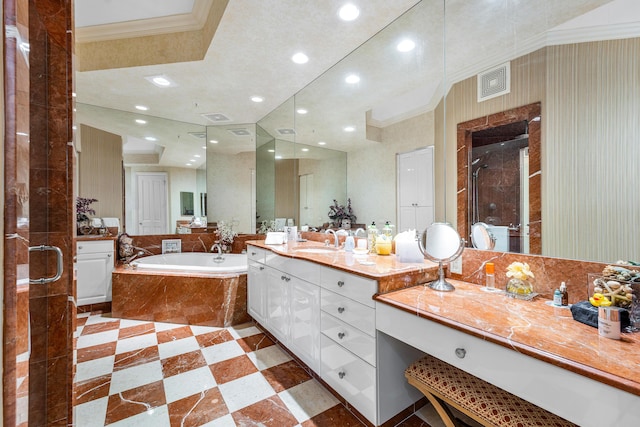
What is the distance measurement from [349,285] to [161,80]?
2.68m

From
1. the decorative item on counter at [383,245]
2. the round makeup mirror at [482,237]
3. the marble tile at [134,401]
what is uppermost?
the round makeup mirror at [482,237]

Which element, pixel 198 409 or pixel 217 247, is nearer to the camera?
pixel 198 409

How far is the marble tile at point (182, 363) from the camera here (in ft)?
6.40

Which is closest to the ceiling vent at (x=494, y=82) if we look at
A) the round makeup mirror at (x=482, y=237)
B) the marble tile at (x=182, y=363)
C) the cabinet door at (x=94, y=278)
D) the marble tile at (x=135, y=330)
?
the round makeup mirror at (x=482, y=237)

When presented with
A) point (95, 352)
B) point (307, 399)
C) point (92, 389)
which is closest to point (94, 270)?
point (95, 352)

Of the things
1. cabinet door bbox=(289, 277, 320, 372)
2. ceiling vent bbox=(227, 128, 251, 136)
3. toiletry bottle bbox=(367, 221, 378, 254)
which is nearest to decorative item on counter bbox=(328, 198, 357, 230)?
toiletry bottle bbox=(367, 221, 378, 254)

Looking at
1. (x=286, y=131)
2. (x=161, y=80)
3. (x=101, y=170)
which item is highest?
(x=161, y=80)

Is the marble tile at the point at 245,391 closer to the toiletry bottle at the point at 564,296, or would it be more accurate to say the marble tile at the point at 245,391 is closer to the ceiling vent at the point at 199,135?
the toiletry bottle at the point at 564,296

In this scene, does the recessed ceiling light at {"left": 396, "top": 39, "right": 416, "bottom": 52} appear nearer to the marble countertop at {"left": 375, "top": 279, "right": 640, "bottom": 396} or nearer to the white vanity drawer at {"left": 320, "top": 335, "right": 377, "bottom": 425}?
the marble countertop at {"left": 375, "top": 279, "right": 640, "bottom": 396}

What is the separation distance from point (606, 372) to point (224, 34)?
2566mm

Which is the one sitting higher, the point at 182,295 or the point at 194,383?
the point at 182,295

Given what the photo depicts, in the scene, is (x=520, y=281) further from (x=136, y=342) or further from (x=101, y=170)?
(x=101, y=170)

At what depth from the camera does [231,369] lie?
197 centimetres

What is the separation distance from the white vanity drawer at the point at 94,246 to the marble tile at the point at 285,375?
2.47m
